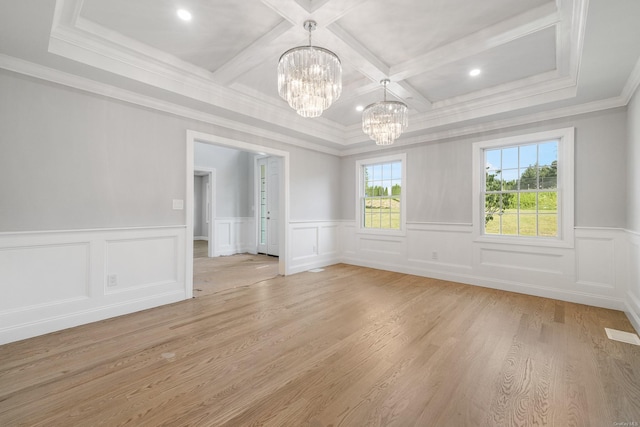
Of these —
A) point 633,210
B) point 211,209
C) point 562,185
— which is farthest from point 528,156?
point 211,209

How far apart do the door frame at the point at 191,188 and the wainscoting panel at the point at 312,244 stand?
5.1 inches

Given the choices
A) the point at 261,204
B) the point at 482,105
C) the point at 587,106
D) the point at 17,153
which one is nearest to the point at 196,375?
the point at 17,153

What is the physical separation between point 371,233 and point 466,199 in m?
1.87

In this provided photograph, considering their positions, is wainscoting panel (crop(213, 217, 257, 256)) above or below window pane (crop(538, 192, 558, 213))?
below

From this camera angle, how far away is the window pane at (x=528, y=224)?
154 inches

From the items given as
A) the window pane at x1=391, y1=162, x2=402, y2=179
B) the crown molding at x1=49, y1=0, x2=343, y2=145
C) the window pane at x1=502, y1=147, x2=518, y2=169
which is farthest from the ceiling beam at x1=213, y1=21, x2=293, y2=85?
the window pane at x1=502, y1=147, x2=518, y2=169

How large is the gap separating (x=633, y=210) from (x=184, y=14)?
476cm

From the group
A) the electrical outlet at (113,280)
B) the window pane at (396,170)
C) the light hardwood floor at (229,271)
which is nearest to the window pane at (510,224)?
the window pane at (396,170)

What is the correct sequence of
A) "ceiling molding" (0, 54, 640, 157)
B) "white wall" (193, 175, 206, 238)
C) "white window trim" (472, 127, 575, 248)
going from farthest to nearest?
"white wall" (193, 175, 206, 238), "white window trim" (472, 127, 575, 248), "ceiling molding" (0, 54, 640, 157)

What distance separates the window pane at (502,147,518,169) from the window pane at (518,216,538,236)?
73 cm

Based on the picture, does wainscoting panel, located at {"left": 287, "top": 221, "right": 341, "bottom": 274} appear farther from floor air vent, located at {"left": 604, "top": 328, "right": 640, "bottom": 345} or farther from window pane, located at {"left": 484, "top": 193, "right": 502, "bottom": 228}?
floor air vent, located at {"left": 604, "top": 328, "right": 640, "bottom": 345}

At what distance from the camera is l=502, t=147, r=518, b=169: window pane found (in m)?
4.11

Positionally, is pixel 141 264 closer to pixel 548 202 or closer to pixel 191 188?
pixel 191 188

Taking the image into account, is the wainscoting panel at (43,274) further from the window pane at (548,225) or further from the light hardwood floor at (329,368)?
the window pane at (548,225)
